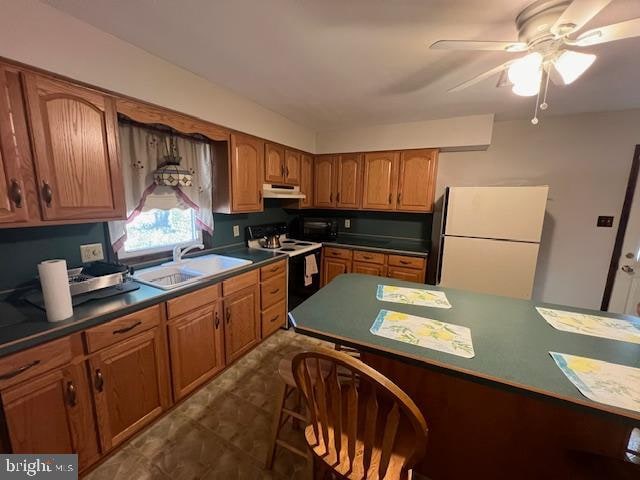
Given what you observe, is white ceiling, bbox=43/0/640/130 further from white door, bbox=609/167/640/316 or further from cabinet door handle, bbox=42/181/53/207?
white door, bbox=609/167/640/316

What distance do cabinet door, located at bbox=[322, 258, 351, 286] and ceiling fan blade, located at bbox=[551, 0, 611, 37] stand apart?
2.56 meters

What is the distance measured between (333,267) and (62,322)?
255 cm

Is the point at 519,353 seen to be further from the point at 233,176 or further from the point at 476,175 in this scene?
the point at 476,175

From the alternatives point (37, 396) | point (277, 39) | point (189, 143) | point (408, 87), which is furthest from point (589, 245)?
point (37, 396)

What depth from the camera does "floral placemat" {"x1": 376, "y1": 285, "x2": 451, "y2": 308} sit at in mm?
1430

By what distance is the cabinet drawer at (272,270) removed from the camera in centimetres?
242

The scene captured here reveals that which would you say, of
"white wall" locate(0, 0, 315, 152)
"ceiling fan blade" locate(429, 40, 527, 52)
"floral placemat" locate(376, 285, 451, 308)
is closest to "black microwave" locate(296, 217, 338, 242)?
"white wall" locate(0, 0, 315, 152)

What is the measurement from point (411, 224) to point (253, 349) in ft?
7.87

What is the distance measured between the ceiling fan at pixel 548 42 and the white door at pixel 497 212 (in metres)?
1.25

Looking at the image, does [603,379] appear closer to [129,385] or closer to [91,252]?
[129,385]

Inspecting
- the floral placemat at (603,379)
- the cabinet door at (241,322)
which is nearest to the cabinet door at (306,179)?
the cabinet door at (241,322)

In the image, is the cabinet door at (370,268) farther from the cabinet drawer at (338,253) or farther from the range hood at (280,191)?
the range hood at (280,191)

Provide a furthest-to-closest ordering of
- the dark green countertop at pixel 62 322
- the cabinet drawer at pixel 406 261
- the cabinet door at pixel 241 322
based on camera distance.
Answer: the cabinet drawer at pixel 406 261 → the cabinet door at pixel 241 322 → the dark green countertop at pixel 62 322

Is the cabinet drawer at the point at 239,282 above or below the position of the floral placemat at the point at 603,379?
below
